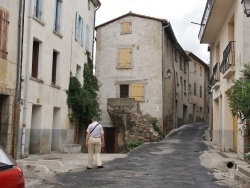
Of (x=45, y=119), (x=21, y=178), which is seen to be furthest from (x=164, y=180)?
(x=45, y=119)

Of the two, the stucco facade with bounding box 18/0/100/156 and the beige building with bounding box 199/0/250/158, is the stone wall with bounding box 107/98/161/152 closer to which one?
the beige building with bounding box 199/0/250/158

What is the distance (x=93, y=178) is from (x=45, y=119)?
26.5ft

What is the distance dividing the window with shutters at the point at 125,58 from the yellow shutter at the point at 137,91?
5.62 feet

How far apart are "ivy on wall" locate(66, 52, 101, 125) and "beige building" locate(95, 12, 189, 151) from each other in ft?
22.0

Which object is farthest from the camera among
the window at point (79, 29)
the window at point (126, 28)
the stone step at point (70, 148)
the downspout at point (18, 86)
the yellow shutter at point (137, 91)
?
the window at point (126, 28)

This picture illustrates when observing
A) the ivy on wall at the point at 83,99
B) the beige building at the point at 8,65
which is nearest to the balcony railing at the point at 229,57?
the beige building at the point at 8,65

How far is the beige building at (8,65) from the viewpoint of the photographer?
13.9m

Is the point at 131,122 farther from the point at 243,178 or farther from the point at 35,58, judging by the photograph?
the point at 243,178

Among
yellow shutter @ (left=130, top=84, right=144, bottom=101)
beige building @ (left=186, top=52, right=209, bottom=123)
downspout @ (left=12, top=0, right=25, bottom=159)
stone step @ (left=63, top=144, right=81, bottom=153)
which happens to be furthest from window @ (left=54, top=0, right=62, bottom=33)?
beige building @ (left=186, top=52, right=209, bottom=123)

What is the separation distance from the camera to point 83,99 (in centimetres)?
2155

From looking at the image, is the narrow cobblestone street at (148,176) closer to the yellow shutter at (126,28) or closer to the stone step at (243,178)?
the stone step at (243,178)

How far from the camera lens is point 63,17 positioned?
19891 mm

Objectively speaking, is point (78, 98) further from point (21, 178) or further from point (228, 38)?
point (21, 178)

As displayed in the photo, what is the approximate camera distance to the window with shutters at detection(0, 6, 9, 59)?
542 inches
